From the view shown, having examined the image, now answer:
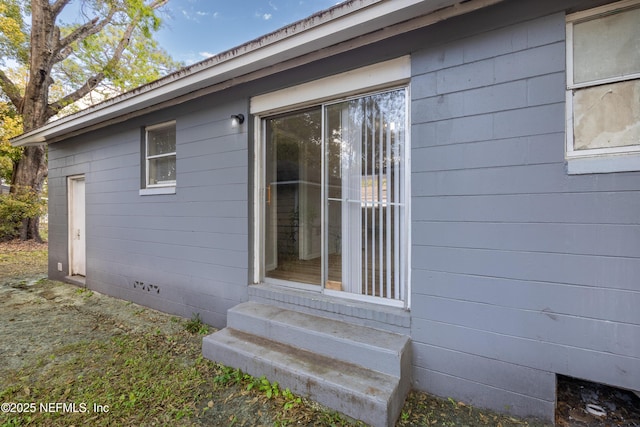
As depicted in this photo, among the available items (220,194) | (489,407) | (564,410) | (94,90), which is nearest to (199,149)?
(220,194)

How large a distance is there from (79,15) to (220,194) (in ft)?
36.5

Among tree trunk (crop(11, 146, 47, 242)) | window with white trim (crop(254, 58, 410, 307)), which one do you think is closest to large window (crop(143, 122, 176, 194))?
window with white trim (crop(254, 58, 410, 307))

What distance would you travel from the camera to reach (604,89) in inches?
70.9

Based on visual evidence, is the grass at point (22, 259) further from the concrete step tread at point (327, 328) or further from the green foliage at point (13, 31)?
the green foliage at point (13, 31)

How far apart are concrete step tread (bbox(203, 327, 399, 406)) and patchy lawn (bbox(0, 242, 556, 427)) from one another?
16cm

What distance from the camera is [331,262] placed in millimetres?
2910

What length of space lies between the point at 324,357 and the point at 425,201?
60.8 inches

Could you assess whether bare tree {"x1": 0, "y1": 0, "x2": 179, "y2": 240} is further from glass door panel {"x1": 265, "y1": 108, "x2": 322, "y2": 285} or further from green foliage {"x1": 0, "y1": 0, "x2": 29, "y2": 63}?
glass door panel {"x1": 265, "y1": 108, "x2": 322, "y2": 285}

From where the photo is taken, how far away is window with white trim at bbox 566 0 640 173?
173 centimetres

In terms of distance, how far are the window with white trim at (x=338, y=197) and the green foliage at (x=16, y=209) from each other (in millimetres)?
10259

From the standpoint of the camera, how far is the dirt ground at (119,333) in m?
1.96

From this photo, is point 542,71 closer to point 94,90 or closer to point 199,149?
point 199,149

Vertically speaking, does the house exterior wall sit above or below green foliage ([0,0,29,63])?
below

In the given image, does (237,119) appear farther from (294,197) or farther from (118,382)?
(118,382)
